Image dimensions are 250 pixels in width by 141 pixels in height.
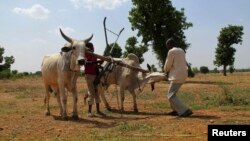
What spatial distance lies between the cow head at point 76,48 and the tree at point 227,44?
4974 centimetres

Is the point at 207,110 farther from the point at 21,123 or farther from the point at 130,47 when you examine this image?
the point at 130,47

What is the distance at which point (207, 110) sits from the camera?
44.7ft

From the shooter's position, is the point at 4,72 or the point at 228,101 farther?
the point at 4,72

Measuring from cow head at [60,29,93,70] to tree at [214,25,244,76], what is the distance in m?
49.7

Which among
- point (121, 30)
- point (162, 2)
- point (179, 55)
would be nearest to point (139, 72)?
point (121, 30)

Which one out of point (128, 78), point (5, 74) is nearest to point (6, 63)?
A: point (5, 74)

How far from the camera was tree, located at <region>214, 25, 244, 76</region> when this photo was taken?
5903 cm

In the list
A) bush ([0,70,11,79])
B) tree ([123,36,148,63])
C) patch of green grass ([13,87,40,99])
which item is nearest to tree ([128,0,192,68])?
tree ([123,36,148,63])

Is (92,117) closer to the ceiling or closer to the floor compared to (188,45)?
closer to the floor

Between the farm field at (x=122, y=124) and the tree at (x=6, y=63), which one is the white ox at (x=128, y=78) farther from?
the tree at (x=6, y=63)

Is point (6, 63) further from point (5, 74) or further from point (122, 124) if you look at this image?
point (122, 124)

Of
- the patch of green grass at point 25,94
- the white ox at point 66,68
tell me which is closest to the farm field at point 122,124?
the white ox at point 66,68

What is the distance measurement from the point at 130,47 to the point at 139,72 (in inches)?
1316

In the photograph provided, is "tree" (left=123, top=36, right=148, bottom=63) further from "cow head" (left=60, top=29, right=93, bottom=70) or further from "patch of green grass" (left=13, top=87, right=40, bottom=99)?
"cow head" (left=60, top=29, right=93, bottom=70)
